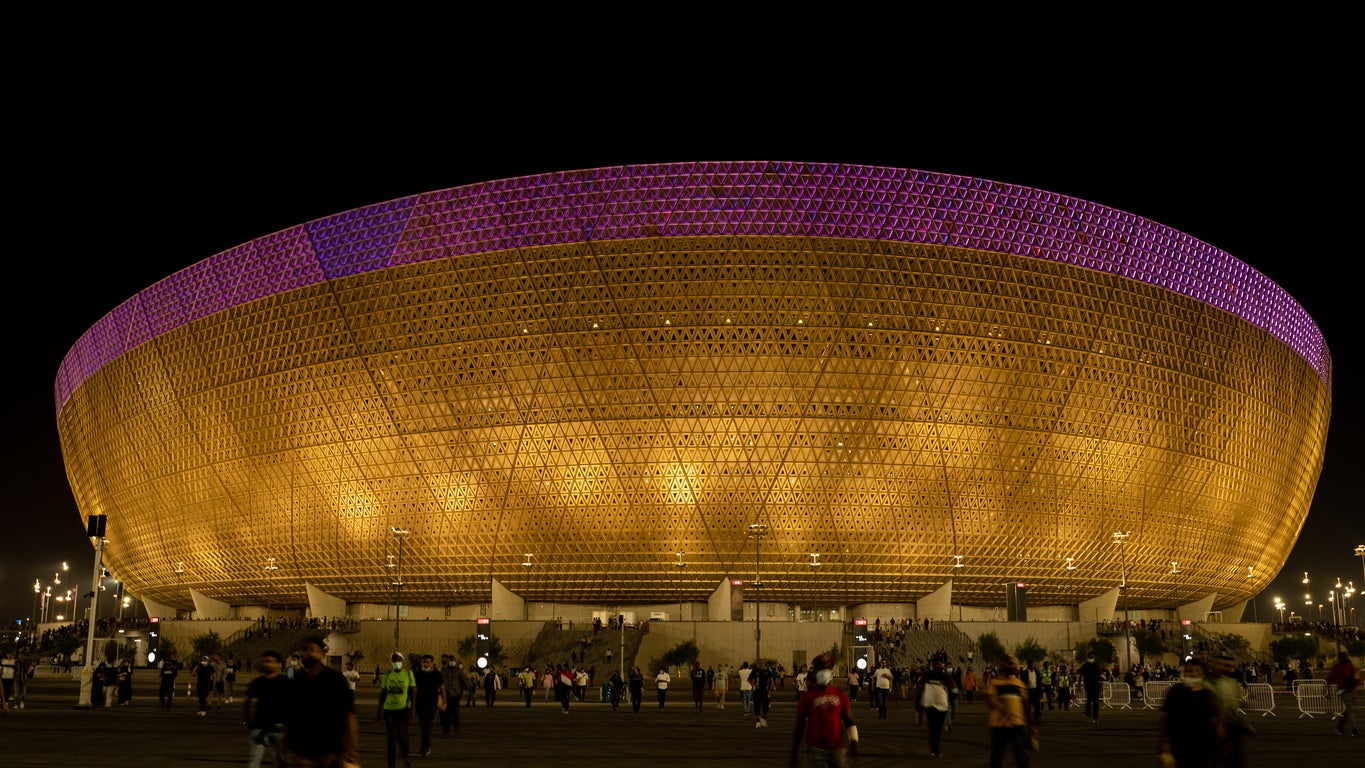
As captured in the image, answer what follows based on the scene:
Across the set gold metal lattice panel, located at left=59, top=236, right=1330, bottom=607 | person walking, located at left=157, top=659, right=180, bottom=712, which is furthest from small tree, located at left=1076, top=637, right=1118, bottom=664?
person walking, located at left=157, top=659, right=180, bottom=712

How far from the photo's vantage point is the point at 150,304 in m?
67.8

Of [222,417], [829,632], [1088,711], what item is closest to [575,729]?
[1088,711]

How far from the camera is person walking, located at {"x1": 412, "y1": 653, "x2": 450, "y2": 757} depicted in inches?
615

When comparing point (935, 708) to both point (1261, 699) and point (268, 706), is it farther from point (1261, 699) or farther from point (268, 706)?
point (1261, 699)

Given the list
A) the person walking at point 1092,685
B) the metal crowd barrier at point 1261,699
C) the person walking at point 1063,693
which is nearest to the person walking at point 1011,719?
the person walking at point 1092,685

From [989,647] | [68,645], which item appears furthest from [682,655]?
[68,645]

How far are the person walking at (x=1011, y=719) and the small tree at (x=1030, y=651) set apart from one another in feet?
135

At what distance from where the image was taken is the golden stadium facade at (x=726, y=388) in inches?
2136

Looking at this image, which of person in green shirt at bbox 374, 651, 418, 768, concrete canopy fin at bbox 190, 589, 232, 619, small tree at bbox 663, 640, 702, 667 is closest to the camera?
person in green shirt at bbox 374, 651, 418, 768

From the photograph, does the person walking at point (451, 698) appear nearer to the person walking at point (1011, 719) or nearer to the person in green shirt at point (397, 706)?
the person in green shirt at point (397, 706)

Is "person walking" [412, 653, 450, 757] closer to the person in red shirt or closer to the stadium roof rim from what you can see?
the person in red shirt

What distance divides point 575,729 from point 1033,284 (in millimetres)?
40296

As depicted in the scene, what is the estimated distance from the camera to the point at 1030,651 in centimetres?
5306

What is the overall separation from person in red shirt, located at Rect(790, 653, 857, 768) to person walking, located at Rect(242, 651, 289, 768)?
149 inches
